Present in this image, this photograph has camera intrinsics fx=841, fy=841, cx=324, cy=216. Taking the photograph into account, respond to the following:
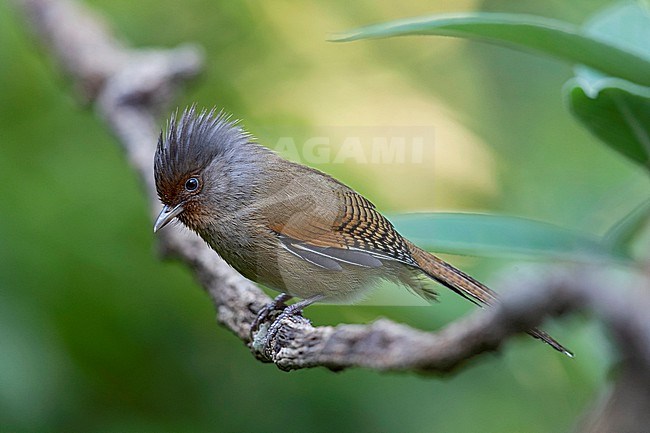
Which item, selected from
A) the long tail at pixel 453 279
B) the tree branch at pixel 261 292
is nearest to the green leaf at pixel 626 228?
the long tail at pixel 453 279

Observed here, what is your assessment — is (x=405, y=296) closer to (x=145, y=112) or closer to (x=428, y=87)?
(x=145, y=112)

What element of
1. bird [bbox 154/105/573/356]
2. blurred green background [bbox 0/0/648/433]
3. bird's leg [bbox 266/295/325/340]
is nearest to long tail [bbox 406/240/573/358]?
bird [bbox 154/105/573/356]

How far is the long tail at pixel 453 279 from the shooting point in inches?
93.6

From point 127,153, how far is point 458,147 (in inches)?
84.7

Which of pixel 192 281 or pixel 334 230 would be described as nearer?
pixel 334 230

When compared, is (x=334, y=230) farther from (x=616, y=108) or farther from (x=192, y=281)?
(x=192, y=281)

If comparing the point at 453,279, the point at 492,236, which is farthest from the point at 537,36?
the point at 453,279

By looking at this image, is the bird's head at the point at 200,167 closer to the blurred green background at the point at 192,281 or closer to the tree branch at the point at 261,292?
the tree branch at the point at 261,292

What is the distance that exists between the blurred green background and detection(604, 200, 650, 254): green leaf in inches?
24.9

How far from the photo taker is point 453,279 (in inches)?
97.4

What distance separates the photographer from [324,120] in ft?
14.8

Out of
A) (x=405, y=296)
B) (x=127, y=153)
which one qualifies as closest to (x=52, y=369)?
(x=127, y=153)

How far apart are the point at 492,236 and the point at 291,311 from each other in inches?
24.0

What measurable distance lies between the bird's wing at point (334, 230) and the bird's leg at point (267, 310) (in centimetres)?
16
